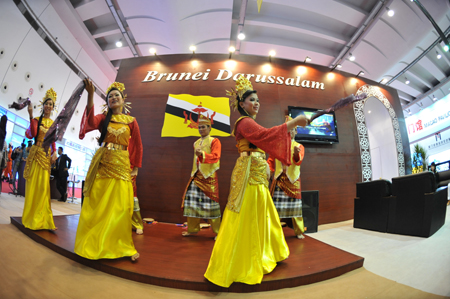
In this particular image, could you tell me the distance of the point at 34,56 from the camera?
5.57 meters

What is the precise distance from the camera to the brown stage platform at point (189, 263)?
1.42 metres

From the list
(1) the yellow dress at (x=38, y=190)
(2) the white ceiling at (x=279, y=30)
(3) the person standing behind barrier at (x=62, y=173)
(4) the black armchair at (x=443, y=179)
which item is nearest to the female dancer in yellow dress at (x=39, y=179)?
(1) the yellow dress at (x=38, y=190)

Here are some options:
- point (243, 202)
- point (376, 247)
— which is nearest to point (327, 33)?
point (376, 247)

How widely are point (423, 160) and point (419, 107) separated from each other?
3.00m

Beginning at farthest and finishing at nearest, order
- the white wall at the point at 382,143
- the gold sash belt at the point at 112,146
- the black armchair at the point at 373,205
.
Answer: the white wall at the point at 382,143 < the black armchair at the point at 373,205 < the gold sash belt at the point at 112,146

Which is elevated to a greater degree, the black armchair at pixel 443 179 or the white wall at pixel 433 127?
the white wall at pixel 433 127

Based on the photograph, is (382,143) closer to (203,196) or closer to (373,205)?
(373,205)

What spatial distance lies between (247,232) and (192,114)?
3198mm

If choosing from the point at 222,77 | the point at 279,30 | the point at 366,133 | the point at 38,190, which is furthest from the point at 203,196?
the point at 279,30

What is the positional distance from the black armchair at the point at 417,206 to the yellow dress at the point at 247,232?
8.19 feet

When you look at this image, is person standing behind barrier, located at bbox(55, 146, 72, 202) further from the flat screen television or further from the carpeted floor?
the flat screen television

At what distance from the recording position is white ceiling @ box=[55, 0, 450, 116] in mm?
4848

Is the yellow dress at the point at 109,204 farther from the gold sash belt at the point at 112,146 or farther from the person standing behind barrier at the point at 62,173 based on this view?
the person standing behind barrier at the point at 62,173

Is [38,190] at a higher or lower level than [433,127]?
lower
